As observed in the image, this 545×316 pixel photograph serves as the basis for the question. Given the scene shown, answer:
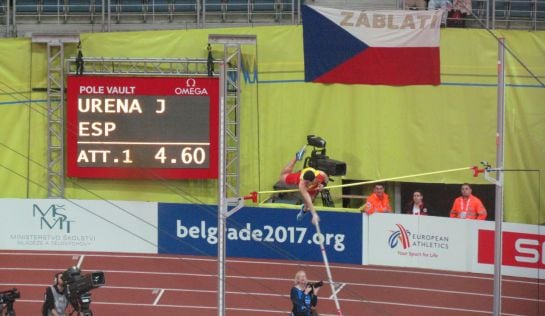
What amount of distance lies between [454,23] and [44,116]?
7.11 meters

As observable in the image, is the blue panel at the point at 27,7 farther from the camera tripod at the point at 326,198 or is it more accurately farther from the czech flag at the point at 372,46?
the camera tripod at the point at 326,198

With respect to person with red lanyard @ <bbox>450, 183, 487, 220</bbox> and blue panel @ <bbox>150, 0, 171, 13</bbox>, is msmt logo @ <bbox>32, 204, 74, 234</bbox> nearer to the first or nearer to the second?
blue panel @ <bbox>150, 0, 171, 13</bbox>

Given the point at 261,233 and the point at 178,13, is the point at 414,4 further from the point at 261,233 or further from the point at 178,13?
the point at 261,233

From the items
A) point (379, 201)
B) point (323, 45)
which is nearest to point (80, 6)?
point (323, 45)

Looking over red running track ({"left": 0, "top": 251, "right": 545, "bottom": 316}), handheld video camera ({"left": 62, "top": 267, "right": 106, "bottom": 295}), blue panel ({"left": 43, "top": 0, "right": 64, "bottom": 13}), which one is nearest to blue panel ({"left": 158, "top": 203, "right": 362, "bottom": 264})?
red running track ({"left": 0, "top": 251, "right": 545, "bottom": 316})

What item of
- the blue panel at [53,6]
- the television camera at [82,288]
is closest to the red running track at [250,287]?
the television camera at [82,288]

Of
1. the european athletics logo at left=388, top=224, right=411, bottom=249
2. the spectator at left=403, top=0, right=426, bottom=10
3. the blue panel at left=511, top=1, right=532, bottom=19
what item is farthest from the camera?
the blue panel at left=511, top=1, right=532, bottom=19

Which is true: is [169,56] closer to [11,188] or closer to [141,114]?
[141,114]

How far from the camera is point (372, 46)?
58.3 feet

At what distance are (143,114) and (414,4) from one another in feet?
16.6

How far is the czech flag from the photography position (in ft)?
57.5

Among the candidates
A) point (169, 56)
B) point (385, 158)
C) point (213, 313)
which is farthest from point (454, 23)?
point (213, 313)

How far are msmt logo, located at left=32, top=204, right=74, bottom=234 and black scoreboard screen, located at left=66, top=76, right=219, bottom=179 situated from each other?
1.17 metres

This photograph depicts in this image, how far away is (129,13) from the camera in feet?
64.1
